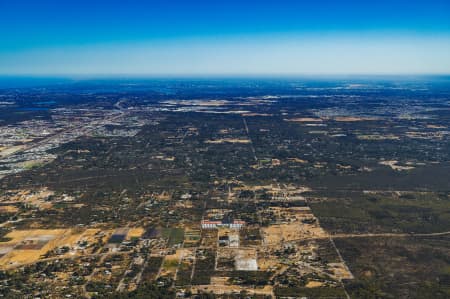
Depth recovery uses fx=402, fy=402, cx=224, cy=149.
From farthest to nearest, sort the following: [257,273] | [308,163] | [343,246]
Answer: [308,163] → [343,246] → [257,273]

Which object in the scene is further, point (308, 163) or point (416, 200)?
point (308, 163)

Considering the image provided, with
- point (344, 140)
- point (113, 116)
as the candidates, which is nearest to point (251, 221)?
point (344, 140)

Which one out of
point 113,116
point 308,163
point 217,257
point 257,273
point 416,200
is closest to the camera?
point 257,273

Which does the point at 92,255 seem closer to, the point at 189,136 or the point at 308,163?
the point at 308,163

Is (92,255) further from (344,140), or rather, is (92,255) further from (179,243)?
(344,140)

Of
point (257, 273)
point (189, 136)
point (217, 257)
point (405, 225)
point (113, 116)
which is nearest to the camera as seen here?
point (257, 273)

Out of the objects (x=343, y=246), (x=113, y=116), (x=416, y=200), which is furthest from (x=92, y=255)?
(x=113, y=116)
